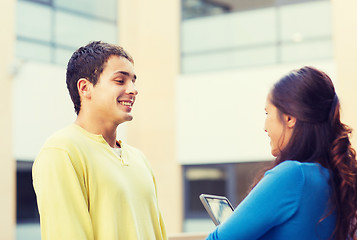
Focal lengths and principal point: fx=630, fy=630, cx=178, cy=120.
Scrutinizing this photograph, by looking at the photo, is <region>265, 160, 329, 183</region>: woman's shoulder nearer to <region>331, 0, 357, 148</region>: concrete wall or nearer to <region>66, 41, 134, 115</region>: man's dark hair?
<region>66, 41, 134, 115</region>: man's dark hair

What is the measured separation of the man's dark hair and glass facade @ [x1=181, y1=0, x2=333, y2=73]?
888 centimetres

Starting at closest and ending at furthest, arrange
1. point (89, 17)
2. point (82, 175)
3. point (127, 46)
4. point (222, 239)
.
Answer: point (222, 239) → point (82, 175) → point (89, 17) → point (127, 46)

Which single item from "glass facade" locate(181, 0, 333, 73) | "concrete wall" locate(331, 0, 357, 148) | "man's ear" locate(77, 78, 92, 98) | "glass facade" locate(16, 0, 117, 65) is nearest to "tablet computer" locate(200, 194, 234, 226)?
"man's ear" locate(77, 78, 92, 98)

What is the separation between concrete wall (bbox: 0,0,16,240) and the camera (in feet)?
Answer: 31.7

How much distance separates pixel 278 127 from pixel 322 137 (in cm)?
13

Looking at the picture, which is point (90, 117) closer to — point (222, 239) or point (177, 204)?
point (222, 239)

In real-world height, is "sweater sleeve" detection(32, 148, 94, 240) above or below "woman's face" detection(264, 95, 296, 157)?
below

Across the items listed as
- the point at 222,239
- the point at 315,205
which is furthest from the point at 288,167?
the point at 222,239

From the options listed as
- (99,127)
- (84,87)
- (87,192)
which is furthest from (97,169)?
(84,87)

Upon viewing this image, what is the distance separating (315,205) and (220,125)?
31.5 ft

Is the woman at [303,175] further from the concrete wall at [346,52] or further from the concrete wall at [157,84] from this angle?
the concrete wall at [157,84]

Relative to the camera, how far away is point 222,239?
1.76m

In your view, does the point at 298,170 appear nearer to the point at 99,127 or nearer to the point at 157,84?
the point at 99,127

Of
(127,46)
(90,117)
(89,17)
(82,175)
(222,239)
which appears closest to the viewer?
(222,239)
